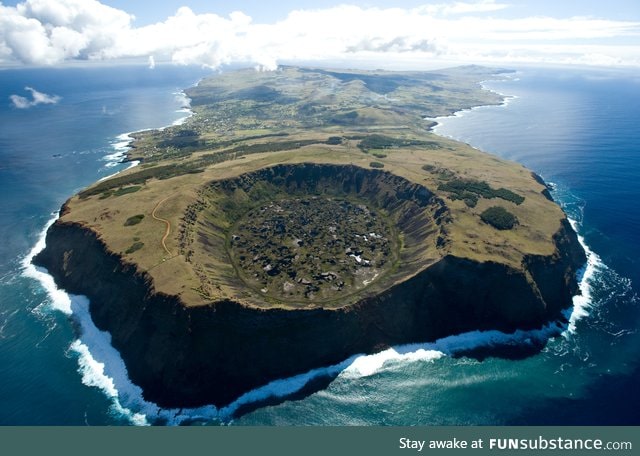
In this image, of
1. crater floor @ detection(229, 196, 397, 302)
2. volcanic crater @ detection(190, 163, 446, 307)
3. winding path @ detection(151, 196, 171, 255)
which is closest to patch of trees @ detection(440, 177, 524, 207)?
volcanic crater @ detection(190, 163, 446, 307)

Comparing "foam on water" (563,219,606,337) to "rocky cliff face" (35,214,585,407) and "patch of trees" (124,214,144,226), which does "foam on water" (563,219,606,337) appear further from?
"patch of trees" (124,214,144,226)

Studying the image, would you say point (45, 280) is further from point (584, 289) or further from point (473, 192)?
point (584, 289)

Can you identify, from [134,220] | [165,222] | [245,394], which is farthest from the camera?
[134,220]

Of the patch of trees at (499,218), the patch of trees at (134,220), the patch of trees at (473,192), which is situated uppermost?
the patch of trees at (473,192)

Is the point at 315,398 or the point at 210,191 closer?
the point at 315,398

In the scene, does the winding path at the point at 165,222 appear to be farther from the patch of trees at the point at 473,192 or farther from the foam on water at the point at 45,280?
the patch of trees at the point at 473,192

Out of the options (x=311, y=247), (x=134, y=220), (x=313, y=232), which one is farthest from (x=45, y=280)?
(x=313, y=232)

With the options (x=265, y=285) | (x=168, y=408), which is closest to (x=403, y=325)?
(x=265, y=285)

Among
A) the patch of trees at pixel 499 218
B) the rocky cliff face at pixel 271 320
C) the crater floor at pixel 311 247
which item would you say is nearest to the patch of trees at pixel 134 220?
the rocky cliff face at pixel 271 320

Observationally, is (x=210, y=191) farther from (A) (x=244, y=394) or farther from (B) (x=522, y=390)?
(B) (x=522, y=390)
